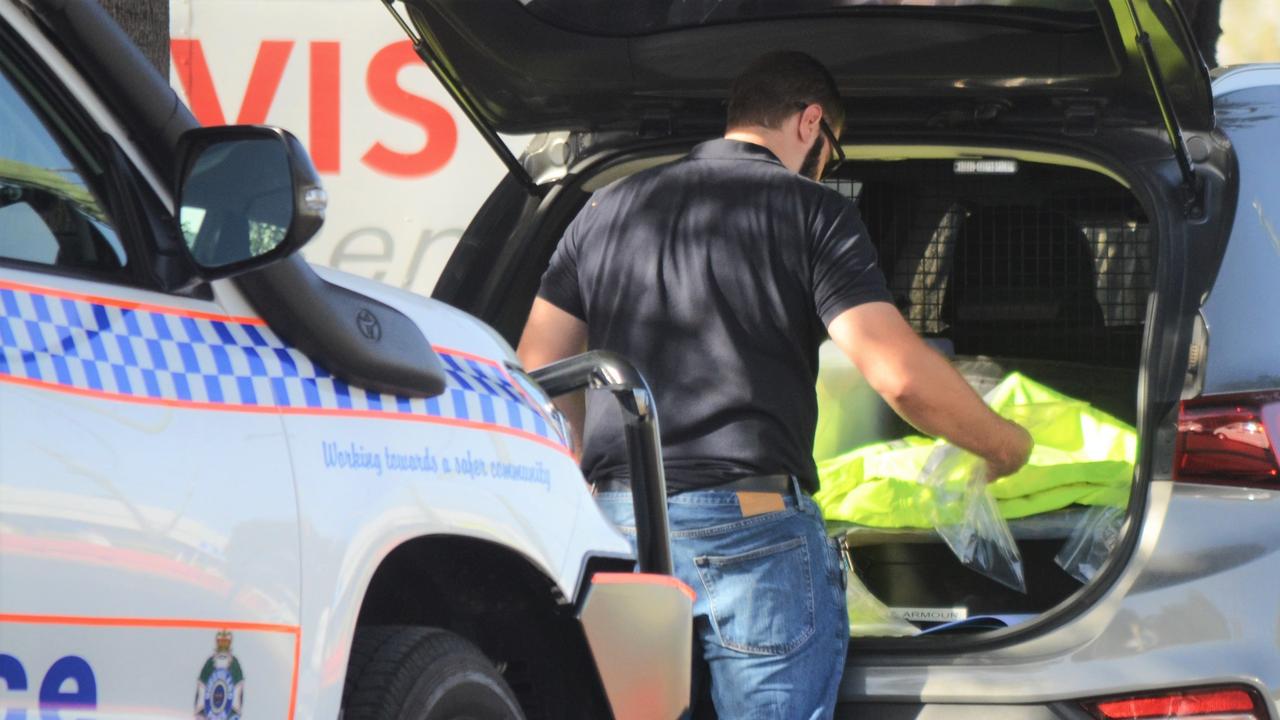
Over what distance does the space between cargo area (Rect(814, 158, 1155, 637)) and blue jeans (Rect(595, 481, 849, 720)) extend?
927mm

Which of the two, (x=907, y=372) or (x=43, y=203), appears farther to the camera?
(x=907, y=372)

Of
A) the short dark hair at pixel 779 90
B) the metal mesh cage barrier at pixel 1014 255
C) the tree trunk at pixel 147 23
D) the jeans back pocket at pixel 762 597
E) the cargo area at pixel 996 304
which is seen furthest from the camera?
the metal mesh cage barrier at pixel 1014 255

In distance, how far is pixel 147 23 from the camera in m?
4.12

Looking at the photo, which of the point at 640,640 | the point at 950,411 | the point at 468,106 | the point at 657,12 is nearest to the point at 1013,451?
the point at 950,411

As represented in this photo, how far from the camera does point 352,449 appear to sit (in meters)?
2.14

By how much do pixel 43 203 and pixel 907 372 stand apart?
172 centimetres

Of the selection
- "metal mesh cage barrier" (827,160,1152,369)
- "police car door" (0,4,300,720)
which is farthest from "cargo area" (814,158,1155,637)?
"police car door" (0,4,300,720)

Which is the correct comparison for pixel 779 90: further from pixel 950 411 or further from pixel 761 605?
pixel 761 605

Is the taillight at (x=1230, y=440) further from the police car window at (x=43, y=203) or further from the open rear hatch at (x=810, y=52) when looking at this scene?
the police car window at (x=43, y=203)

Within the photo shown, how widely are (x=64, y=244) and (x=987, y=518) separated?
94.6 inches

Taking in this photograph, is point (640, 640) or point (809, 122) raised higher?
point (809, 122)

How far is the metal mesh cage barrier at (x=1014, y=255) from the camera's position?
4.81m

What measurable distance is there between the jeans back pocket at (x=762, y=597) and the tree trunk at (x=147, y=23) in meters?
1.72

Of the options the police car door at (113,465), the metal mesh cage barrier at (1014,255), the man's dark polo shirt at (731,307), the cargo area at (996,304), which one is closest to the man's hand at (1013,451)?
the man's dark polo shirt at (731,307)
